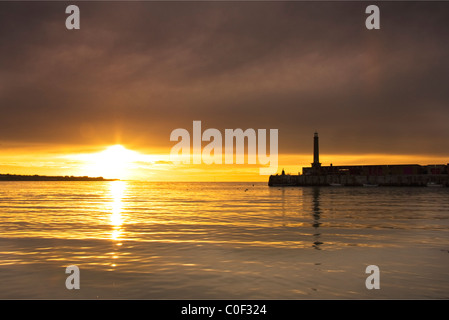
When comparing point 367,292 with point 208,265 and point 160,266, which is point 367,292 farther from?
point 160,266

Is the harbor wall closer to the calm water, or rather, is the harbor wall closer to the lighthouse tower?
the lighthouse tower

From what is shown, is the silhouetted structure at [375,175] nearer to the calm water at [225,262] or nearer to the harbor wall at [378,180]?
the harbor wall at [378,180]

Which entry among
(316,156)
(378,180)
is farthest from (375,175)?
(316,156)

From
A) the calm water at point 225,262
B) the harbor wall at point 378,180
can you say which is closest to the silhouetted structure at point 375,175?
the harbor wall at point 378,180

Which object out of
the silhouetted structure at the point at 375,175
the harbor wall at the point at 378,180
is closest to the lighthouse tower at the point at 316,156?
the silhouetted structure at the point at 375,175

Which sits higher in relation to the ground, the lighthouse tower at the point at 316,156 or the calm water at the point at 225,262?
the lighthouse tower at the point at 316,156

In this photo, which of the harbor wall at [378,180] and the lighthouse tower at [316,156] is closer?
the harbor wall at [378,180]

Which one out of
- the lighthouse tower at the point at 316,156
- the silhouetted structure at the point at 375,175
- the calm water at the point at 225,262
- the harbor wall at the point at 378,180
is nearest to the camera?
the calm water at the point at 225,262

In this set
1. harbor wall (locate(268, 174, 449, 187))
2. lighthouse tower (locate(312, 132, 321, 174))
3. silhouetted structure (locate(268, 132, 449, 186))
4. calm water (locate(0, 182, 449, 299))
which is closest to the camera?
calm water (locate(0, 182, 449, 299))

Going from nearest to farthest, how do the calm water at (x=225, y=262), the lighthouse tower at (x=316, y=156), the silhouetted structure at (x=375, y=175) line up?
the calm water at (x=225, y=262)
the silhouetted structure at (x=375, y=175)
the lighthouse tower at (x=316, y=156)

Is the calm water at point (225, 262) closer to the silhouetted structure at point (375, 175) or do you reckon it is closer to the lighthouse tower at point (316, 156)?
the lighthouse tower at point (316, 156)

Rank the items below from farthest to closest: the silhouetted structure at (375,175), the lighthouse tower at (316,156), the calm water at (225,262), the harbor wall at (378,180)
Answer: the lighthouse tower at (316,156) < the silhouetted structure at (375,175) < the harbor wall at (378,180) < the calm water at (225,262)

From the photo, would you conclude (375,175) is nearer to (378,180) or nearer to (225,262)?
(378,180)

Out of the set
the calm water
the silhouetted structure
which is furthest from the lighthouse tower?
the calm water
